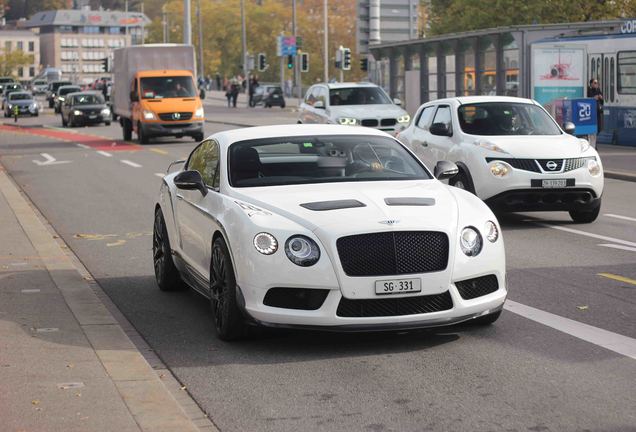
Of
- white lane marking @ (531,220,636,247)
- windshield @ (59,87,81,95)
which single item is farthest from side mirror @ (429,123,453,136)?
windshield @ (59,87,81,95)

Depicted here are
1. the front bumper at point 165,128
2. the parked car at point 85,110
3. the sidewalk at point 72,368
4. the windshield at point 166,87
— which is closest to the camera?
the sidewalk at point 72,368

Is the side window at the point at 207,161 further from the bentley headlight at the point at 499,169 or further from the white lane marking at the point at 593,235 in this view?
the bentley headlight at the point at 499,169

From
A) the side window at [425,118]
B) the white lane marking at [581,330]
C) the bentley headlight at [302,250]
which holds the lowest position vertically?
the white lane marking at [581,330]

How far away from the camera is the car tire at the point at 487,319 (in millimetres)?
8812

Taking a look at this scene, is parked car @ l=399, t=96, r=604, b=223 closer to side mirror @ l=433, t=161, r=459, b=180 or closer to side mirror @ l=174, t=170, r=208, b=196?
side mirror @ l=433, t=161, r=459, b=180

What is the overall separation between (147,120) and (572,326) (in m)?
31.5

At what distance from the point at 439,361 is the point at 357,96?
83.9ft

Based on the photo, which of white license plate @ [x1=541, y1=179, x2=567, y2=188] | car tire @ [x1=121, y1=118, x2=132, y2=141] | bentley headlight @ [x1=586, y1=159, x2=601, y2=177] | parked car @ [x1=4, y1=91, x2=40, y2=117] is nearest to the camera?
white license plate @ [x1=541, y1=179, x2=567, y2=188]

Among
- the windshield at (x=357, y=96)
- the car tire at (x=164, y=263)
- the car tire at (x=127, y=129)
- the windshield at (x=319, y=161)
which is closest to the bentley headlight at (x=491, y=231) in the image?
the windshield at (x=319, y=161)

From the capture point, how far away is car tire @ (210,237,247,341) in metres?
8.49

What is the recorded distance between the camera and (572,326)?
29.4ft

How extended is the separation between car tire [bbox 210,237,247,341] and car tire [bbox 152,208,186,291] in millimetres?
2036

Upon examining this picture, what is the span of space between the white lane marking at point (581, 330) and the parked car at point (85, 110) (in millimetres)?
48563

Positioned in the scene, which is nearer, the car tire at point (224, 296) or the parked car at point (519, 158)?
the car tire at point (224, 296)
